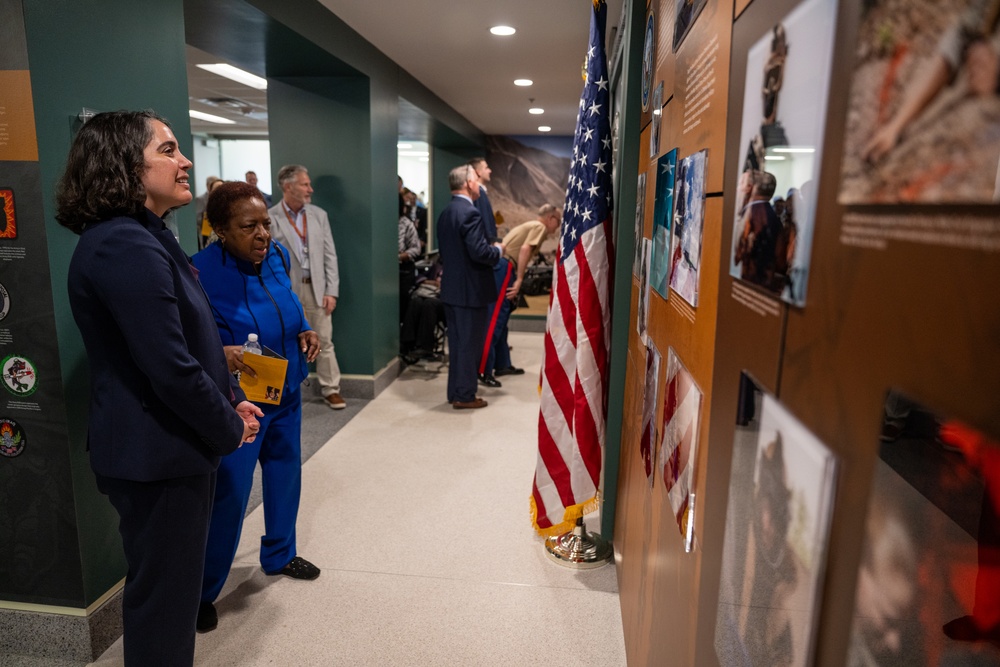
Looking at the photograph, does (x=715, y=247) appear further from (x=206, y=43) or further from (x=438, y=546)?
(x=206, y=43)

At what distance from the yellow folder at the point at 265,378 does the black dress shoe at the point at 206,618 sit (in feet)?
2.68

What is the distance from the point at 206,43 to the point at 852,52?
461cm

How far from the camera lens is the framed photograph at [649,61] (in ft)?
6.64

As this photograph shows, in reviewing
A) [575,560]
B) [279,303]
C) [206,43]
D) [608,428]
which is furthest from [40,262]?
[206,43]

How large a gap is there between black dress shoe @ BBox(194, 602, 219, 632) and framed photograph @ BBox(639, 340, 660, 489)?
1.74m

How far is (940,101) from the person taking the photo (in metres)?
0.39

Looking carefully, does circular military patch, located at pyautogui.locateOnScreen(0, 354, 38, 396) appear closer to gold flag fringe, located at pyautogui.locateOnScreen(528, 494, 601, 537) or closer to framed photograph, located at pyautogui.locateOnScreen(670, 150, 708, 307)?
gold flag fringe, located at pyautogui.locateOnScreen(528, 494, 601, 537)

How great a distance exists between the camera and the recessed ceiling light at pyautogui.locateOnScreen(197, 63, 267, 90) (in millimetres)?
6707

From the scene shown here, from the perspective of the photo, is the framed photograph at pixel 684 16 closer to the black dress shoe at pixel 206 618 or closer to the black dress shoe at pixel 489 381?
the black dress shoe at pixel 206 618

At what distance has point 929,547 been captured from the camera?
1.48 feet

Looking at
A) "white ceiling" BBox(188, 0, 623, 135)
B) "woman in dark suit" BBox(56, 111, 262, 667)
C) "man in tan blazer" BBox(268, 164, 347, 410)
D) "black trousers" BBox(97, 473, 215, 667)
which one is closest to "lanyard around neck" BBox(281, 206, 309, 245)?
"man in tan blazer" BBox(268, 164, 347, 410)

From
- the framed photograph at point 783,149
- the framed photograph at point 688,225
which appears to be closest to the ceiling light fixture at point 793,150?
the framed photograph at point 783,149

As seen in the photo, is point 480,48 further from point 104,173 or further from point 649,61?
point 104,173

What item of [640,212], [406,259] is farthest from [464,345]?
[640,212]
